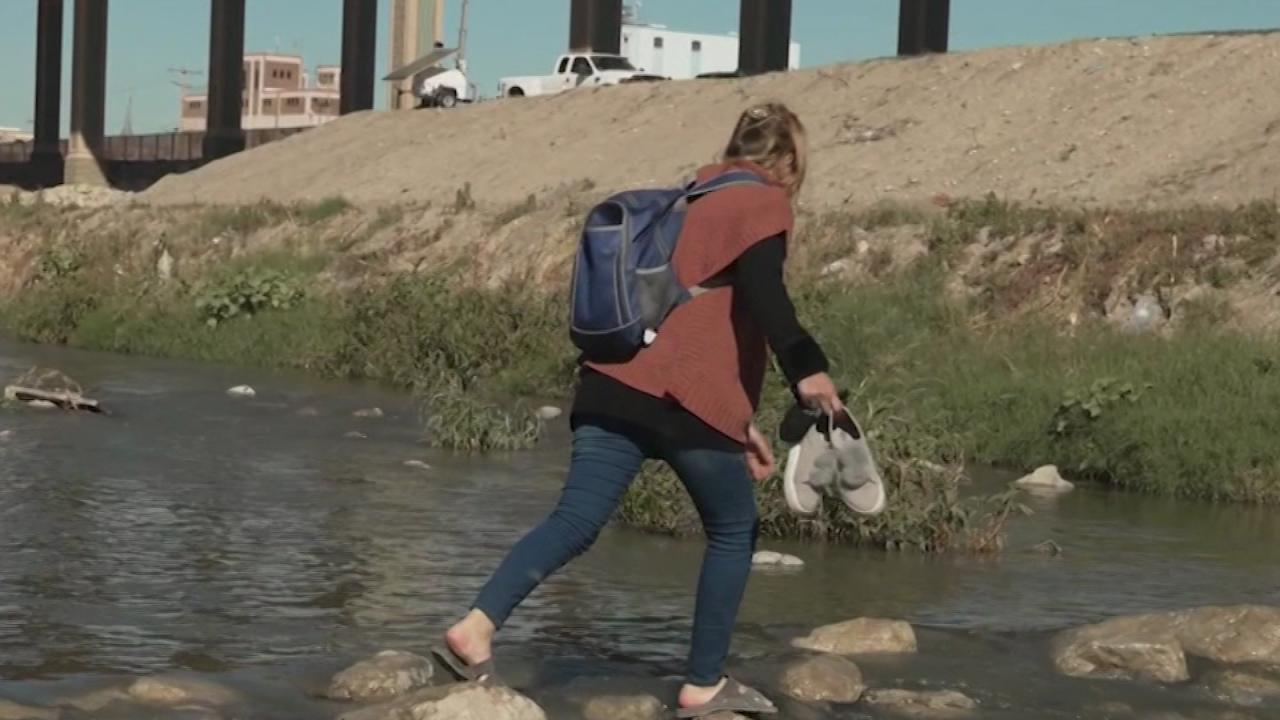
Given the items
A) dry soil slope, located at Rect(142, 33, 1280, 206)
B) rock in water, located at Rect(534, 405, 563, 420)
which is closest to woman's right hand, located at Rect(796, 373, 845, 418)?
rock in water, located at Rect(534, 405, 563, 420)

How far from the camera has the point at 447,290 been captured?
21.6m

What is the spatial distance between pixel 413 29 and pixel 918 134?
3066cm

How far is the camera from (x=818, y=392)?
20.7 feet

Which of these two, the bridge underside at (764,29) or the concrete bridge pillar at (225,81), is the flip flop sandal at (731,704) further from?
the concrete bridge pillar at (225,81)

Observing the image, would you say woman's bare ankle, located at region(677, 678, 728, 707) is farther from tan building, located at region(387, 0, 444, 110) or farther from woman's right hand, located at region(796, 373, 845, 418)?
tan building, located at region(387, 0, 444, 110)

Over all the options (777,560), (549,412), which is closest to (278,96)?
(549,412)

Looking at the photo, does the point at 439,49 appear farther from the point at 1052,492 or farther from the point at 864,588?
the point at 864,588

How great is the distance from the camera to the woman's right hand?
6.30 meters

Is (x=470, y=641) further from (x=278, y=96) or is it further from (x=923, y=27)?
(x=278, y=96)

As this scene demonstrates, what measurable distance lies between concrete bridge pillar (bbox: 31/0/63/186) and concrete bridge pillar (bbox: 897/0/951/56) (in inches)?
1361

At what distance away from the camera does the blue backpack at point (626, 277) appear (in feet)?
20.8

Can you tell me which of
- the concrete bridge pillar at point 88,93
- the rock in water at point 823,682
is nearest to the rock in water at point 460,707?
the rock in water at point 823,682

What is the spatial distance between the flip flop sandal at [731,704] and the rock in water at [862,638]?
1074 mm

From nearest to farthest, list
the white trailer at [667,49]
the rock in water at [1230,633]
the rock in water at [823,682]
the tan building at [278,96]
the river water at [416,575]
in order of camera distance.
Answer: the rock in water at [823,682] → the river water at [416,575] → the rock in water at [1230,633] → the white trailer at [667,49] → the tan building at [278,96]
